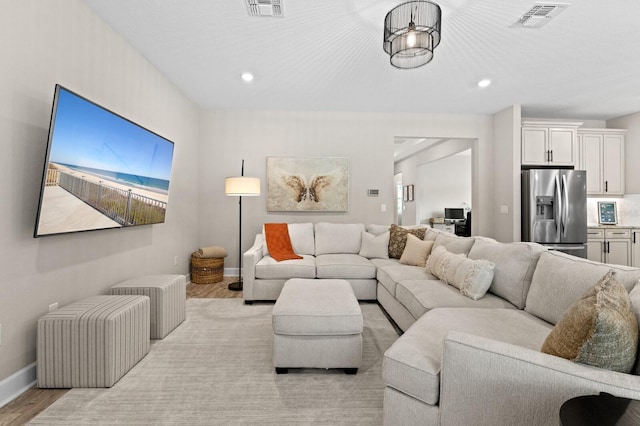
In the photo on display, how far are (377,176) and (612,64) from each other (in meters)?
3.08

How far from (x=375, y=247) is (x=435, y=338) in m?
2.53

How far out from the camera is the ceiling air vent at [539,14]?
7.82ft

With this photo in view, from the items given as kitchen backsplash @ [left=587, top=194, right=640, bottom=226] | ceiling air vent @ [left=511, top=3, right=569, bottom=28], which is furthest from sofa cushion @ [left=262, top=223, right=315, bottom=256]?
kitchen backsplash @ [left=587, top=194, right=640, bottom=226]

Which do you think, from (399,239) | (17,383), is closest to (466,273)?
(399,239)

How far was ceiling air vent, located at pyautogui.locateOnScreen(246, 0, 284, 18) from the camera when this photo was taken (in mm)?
2348

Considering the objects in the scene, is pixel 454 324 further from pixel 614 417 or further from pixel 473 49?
pixel 473 49

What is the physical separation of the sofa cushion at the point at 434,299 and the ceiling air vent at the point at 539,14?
234cm

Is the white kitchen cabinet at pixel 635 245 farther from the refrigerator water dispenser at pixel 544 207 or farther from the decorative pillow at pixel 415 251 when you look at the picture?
the decorative pillow at pixel 415 251

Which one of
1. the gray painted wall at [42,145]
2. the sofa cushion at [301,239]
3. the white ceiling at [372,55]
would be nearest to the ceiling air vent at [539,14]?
the white ceiling at [372,55]

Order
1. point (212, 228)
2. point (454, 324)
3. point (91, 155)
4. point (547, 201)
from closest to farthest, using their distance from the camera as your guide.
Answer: point (454, 324) → point (91, 155) → point (547, 201) → point (212, 228)

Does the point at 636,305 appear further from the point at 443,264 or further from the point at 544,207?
the point at 544,207

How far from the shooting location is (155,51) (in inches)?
123

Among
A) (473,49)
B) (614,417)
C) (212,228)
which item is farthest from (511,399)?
(212,228)

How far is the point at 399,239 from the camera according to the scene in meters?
4.04
